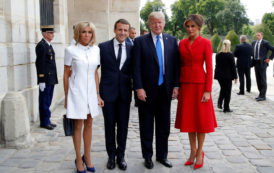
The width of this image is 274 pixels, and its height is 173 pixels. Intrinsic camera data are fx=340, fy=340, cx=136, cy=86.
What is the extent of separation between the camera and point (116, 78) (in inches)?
171

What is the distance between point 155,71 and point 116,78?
506mm

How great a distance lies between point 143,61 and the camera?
438cm

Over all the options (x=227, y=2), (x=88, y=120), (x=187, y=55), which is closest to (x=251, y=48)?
(x=187, y=55)

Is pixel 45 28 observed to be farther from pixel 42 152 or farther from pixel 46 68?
pixel 42 152

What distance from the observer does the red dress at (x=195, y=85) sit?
4.31m

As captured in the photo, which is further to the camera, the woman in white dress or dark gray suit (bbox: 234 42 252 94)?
dark gray suit (bbox: 234 42 252 94)

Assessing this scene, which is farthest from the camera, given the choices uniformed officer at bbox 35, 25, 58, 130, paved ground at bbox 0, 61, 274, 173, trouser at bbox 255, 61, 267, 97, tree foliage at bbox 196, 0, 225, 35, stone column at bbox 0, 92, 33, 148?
tree foliage at bbox 196, 0, 225, 35

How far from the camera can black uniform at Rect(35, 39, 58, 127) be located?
6.49m

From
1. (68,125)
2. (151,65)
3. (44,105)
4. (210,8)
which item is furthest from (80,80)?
(210,8)

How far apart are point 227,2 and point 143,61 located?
75.0 meters

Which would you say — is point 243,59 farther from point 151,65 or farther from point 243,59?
point 151,65

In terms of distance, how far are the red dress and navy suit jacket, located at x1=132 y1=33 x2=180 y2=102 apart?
12 centimetres

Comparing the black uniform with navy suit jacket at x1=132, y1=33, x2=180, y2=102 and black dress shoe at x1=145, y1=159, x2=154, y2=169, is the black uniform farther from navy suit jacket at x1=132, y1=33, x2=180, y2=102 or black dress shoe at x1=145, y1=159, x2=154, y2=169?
black dress shoe at x1=145, y1=159, x2=154, y2=169

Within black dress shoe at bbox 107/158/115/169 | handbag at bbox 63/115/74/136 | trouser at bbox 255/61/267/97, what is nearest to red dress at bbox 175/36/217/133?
black dress shoe at bbox 107/158/115/169
